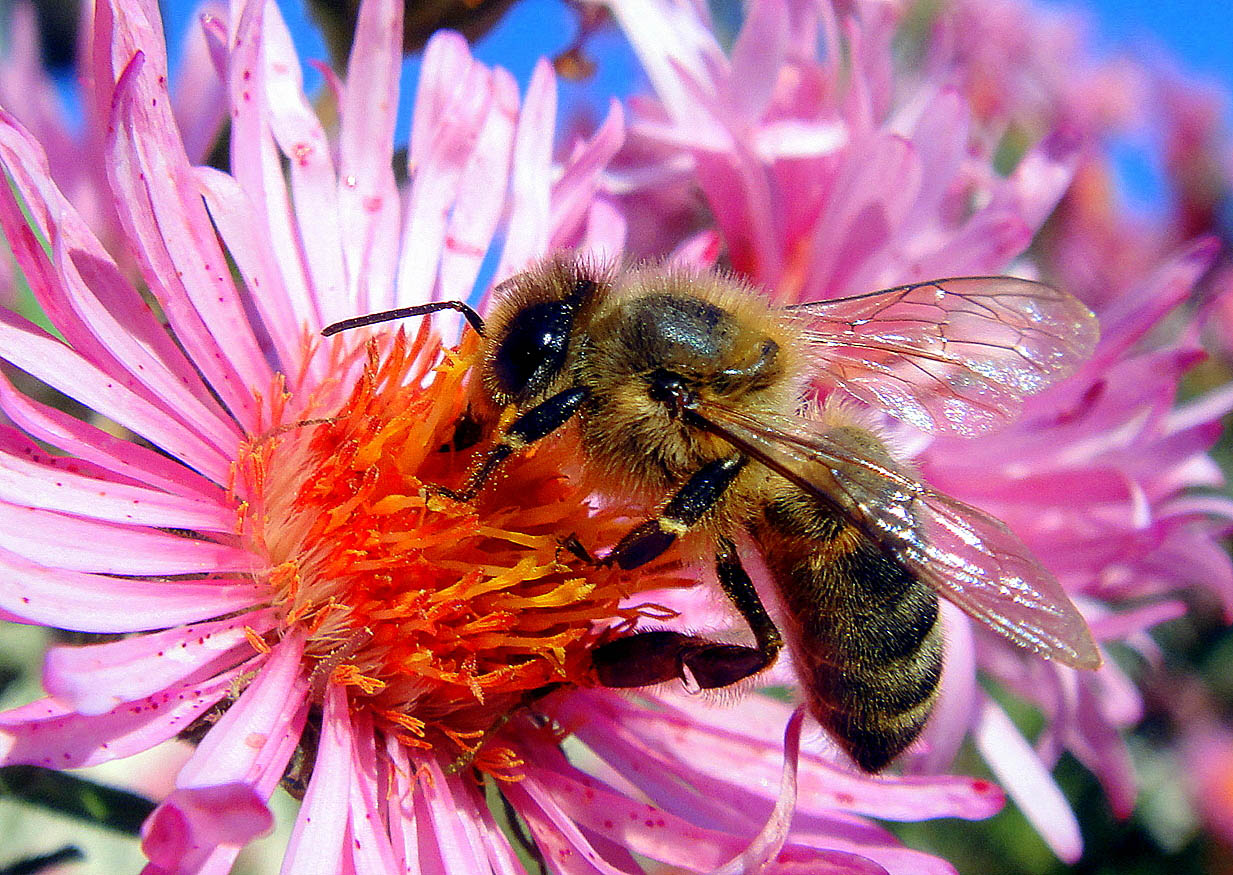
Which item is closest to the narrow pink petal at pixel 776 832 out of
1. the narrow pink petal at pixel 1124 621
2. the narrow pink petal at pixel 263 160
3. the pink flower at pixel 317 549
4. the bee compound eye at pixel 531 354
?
the pink flower at pixel 317 549

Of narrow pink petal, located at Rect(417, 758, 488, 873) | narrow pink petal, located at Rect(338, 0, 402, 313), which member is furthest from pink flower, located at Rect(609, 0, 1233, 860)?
narrow pink petal, located at Rect(417, 758, 488, 873)

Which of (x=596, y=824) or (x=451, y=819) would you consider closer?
(x=451, y=819)

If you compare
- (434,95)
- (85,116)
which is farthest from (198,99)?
(434,95)

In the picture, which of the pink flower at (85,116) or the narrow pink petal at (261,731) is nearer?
the narrow pink petal at (261,731)

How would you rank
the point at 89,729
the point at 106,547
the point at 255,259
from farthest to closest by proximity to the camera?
the point at 255,259 < the point at 106,547 < the point at 89,729

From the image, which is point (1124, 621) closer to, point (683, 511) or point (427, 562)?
point (683, 511)

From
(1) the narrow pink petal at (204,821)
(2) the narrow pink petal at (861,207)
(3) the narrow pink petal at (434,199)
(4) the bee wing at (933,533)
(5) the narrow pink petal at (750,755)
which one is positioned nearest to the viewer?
(1) the narrow pink petal at (204,821)

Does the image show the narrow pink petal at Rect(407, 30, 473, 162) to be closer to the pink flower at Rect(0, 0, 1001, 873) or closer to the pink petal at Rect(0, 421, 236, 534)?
the pink flower at Rect(0, 0, 1001, 873)

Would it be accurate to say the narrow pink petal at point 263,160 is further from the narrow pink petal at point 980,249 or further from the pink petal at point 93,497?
the narrow pink petal at point 980,249
